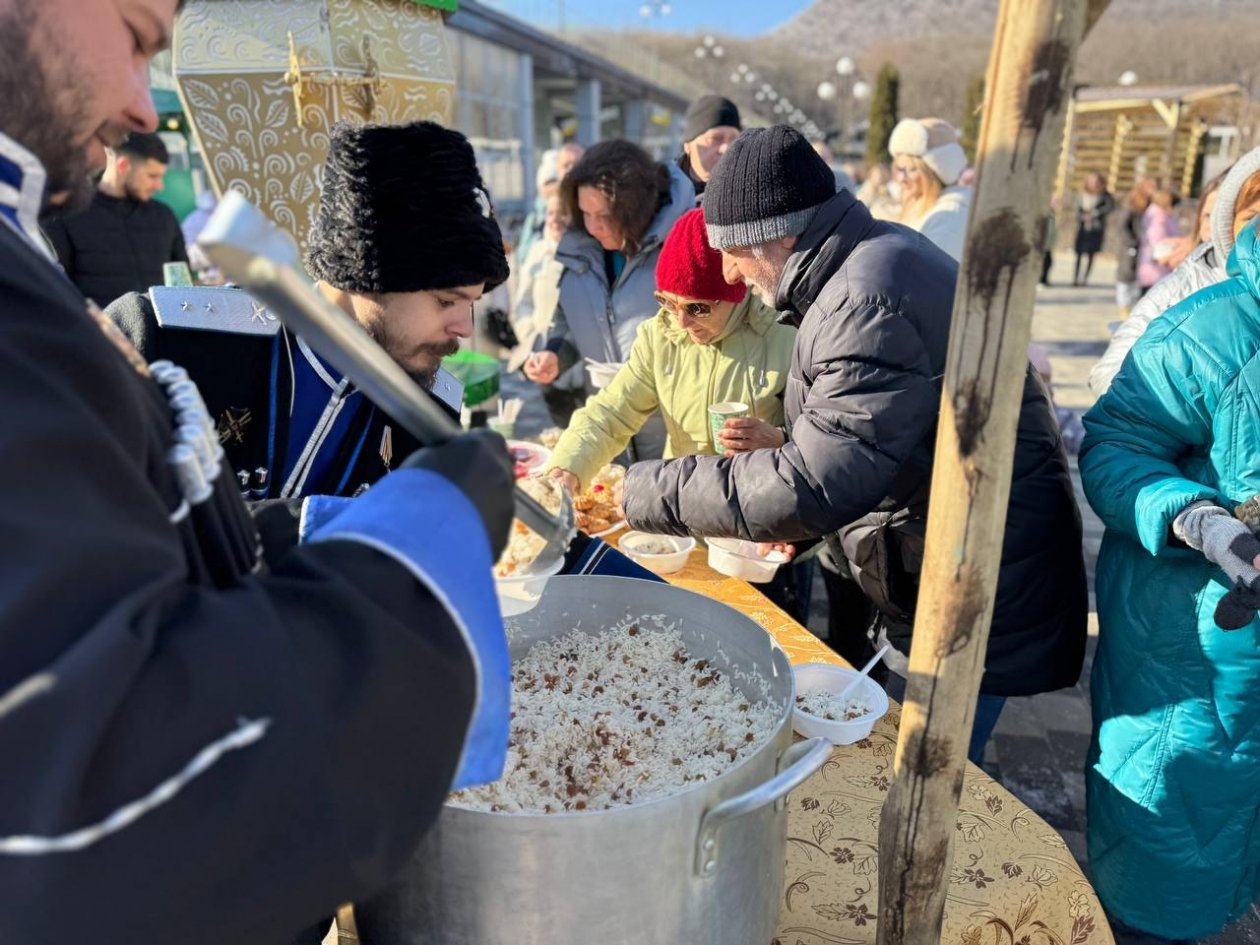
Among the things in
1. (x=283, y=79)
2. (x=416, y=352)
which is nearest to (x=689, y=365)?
(x=416, y=352)

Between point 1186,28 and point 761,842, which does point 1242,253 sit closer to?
point 761,842

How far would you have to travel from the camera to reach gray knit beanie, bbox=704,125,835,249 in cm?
196

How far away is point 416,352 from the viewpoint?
1.72 m

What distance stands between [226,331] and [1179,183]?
2516cm

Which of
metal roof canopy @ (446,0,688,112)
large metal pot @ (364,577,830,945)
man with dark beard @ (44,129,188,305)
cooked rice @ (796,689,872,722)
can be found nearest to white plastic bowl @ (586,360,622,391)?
cooked rice @ (796,689,872,722)

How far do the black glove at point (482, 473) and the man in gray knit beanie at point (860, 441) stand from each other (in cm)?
114

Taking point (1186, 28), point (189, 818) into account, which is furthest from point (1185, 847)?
point (1186, 28)

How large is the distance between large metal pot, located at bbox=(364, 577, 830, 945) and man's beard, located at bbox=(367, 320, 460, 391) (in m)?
1.06

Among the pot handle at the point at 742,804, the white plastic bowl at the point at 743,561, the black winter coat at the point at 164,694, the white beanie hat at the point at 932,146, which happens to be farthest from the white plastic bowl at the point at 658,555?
the white beanie hat at the point at 932,146

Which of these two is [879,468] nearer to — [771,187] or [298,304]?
[771,187]

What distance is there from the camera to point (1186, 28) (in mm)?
64188

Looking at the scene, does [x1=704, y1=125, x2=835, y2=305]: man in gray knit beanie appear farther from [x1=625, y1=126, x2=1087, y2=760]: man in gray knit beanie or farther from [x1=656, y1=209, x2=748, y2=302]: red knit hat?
[x1=656, y1=209, x2=748, y2=302]: red knit hat

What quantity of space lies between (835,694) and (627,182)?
2613 mm

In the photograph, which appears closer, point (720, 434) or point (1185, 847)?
point (1185, 847)
